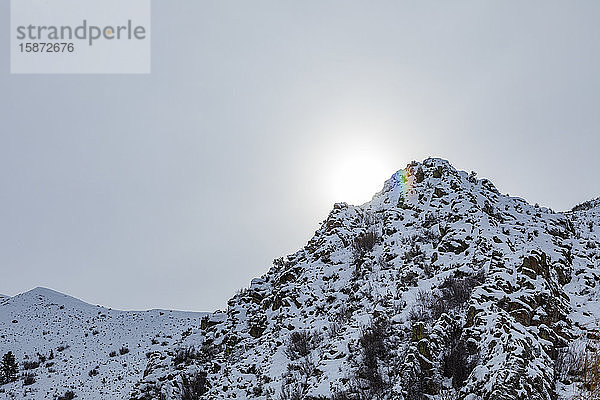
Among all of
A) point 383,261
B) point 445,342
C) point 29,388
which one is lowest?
point 29,388

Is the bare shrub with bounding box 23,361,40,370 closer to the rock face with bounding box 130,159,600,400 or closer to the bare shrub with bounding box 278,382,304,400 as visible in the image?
the rock face with bounding box 130,159,600,400

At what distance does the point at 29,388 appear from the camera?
26984 mm

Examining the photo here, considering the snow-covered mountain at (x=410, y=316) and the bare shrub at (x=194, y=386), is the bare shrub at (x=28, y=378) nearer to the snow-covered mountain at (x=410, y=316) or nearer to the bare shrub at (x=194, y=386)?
the snow-covered mountain at (x=410, y=316)

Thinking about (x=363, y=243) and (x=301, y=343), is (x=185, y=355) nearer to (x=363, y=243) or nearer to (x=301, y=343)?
(x=301, y=343)

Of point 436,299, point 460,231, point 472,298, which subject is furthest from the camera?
point 460,231

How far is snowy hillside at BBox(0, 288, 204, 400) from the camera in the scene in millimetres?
27219

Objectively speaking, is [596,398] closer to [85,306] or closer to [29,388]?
[29,388]

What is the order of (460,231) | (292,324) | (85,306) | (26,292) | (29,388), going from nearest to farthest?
(292,324) → (460,231) → (29,388) → (85,306) → (26,292)

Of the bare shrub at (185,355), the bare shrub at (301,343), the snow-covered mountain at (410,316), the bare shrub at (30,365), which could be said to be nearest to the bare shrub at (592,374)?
the snow-covered mountain at (410,316)

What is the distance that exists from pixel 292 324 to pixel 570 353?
975 centimetres

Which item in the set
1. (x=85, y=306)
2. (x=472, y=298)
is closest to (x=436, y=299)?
(x=472, y=298)

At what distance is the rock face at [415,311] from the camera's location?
39.7ft

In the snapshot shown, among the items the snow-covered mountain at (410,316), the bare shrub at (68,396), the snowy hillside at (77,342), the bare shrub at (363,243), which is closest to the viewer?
the snow-covered mountain at (410,316)

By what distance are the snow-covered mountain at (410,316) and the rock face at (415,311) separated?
58 mm
